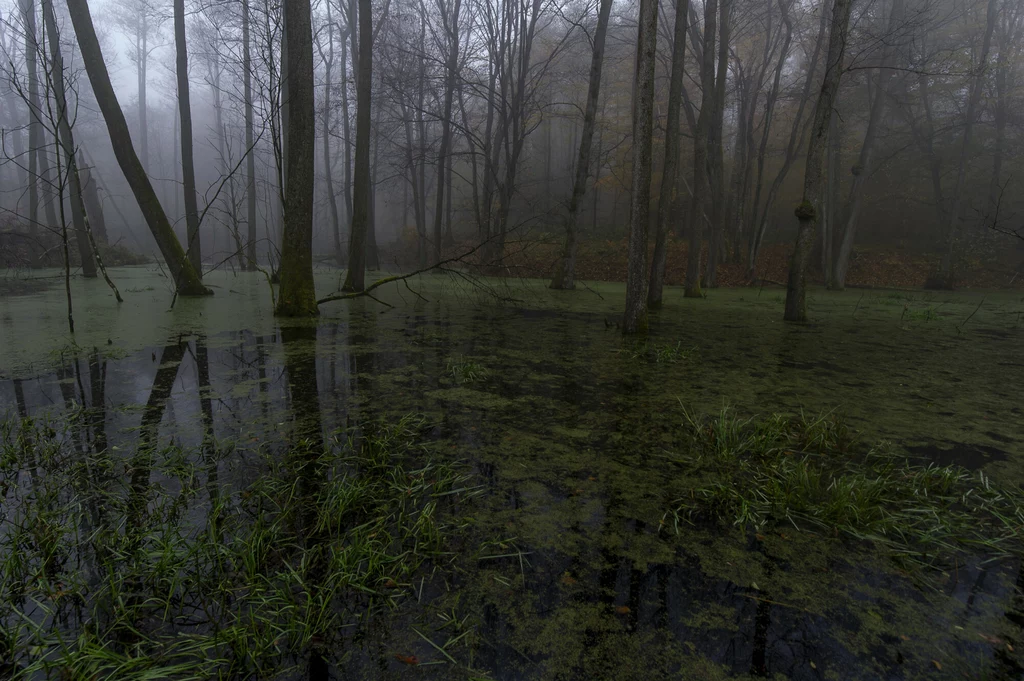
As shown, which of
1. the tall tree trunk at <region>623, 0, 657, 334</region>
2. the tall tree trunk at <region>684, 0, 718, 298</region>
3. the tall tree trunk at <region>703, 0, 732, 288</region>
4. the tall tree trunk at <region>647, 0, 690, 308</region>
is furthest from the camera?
the tall tree trunk at <region>703, 0, 732, 288</region>

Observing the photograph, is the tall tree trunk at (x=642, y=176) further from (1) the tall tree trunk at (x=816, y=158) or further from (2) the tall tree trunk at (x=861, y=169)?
(2) the tall tree trunk at (x=861, y=169)

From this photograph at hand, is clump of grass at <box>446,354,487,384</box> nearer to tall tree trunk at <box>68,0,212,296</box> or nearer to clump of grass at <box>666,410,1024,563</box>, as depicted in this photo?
clump of grass at <box>666,410,1024,563</box>

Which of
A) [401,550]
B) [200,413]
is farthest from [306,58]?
[401,550]

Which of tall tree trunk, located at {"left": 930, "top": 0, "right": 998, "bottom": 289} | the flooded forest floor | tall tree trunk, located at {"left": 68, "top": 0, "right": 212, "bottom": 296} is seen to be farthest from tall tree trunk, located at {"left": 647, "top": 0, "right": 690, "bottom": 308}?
tall tree trunk, located at {"left": 930, "top": 0, "right": 998, "bottom": 289}

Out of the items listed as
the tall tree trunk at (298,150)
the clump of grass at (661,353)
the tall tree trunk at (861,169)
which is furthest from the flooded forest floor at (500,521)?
the tall tree trunk at (861,169)

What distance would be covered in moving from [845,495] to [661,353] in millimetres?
2663

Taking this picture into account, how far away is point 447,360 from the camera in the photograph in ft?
14.8

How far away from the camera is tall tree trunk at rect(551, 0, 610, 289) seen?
29.3 ft

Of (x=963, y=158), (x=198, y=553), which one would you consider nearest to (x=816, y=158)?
(x=198, y=553)

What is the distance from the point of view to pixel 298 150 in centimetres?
584

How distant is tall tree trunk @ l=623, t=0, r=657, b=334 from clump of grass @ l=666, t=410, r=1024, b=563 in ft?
9.71

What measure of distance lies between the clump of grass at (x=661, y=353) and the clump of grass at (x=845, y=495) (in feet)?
6.13

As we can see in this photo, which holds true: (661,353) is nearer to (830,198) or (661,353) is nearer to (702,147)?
(702,147)

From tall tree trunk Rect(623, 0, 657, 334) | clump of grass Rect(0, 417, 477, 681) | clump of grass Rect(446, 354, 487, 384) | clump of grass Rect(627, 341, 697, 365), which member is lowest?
clump of grass Rect(0, 417, 477, 681)
